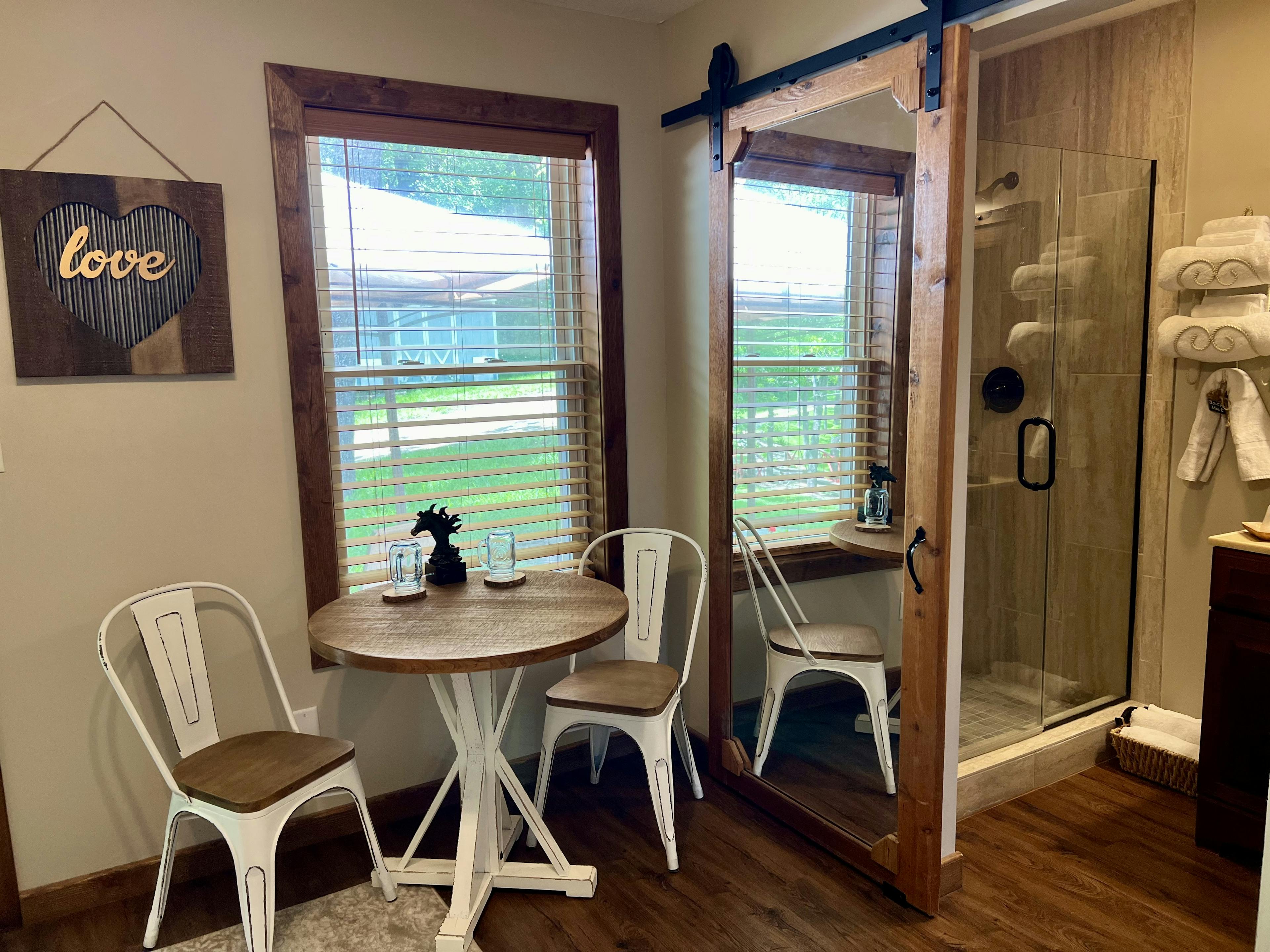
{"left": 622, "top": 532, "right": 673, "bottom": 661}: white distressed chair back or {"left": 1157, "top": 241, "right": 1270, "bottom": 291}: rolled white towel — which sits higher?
{"left": 1157, "top": 241, "right": 1270, "bottom": 291}: rolled white towel

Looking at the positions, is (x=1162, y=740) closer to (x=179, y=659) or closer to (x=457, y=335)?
(x=457, y=335)

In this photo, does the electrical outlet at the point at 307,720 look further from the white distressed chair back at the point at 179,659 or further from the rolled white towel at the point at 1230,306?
the rolled white towel at the point at 1230,306

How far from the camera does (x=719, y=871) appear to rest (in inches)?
98.7

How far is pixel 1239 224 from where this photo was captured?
9.03 feet

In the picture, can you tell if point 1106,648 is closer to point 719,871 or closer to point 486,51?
point 719,871

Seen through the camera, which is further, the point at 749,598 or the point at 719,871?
the point at 749,598

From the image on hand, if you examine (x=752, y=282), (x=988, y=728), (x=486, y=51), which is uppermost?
(x=486, y=51)

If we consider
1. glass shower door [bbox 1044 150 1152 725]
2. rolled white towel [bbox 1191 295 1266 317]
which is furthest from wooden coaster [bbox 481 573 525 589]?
rolled white towel [bbox 1191 295 1266 317]

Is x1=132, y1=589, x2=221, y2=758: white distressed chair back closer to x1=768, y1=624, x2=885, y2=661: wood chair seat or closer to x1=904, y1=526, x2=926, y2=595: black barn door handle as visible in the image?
x1=768, y1=624, x2=885, y2=661: wood chair seat

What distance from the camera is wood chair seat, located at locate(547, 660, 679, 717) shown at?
2484 mm

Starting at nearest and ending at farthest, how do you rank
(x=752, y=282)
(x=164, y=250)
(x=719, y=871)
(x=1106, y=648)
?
1. (x=164, y=250)
2. (x=719, y=871)
3. (x=752, y=282)
4. (x=1106, y=648)

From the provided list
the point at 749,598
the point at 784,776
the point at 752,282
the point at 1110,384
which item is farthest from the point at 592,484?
the point at 1110,384

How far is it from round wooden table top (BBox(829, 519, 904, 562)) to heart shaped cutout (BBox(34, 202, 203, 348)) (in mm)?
1929

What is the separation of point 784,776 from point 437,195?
2147mm
